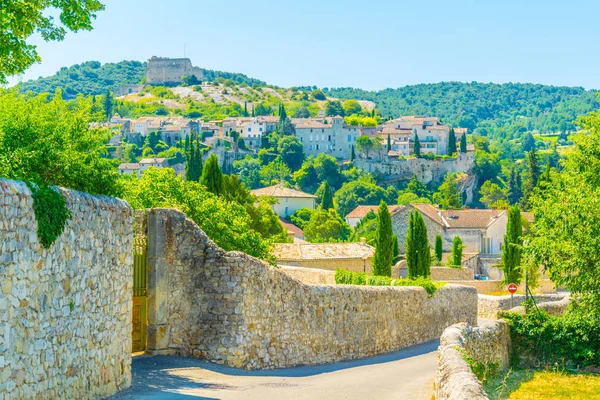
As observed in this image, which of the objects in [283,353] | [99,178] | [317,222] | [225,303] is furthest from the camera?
[317,222]

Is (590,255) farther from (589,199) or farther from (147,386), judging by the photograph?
(147,386)

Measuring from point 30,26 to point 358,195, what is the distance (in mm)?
174657

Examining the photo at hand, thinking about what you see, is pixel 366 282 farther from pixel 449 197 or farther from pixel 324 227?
pixel 449 197

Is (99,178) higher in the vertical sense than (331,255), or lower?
higher

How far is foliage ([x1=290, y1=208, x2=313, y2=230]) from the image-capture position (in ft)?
488

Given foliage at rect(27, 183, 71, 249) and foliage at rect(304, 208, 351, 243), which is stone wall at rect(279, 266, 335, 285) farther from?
foliage at rect(304, 208, 351, 243)

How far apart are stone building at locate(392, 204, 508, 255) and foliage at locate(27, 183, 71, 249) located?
91960mm

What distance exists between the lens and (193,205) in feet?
89.5

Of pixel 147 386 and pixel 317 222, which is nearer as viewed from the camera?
pixel 147 386

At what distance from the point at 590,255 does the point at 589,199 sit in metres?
1.68

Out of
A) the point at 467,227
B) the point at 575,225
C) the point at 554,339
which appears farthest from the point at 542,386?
the point at 467,227

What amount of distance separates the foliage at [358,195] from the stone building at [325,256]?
12418 centimetres

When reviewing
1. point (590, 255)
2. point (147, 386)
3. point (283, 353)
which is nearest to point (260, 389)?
point (147, 386)

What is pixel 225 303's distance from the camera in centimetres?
1933
